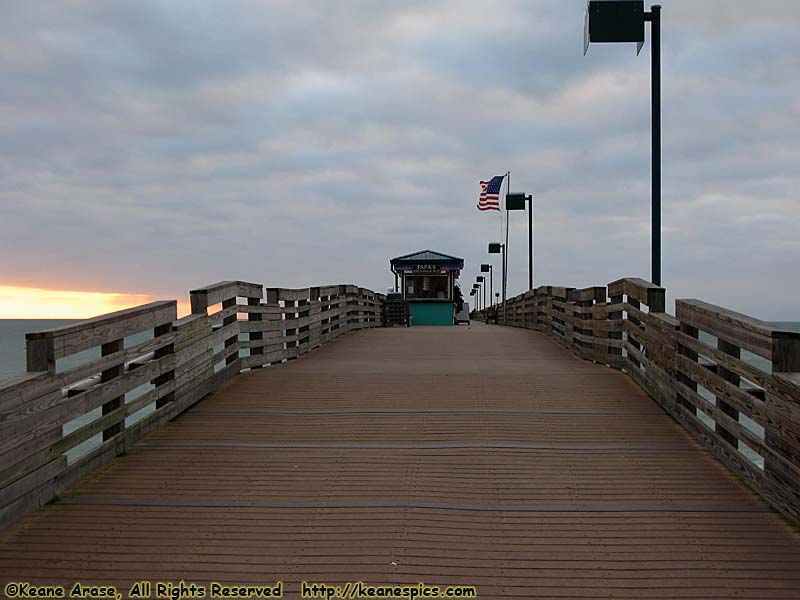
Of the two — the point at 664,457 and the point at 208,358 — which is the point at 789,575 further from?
the point at 208,358

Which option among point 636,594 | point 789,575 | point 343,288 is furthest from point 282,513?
→ point 343,288

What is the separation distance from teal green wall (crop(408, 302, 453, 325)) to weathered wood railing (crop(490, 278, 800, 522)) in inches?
934

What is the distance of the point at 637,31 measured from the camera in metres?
11.2

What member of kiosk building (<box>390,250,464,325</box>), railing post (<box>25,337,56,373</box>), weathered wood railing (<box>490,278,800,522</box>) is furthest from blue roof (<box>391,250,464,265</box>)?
railing post (<box>25,337,56,373</box>)

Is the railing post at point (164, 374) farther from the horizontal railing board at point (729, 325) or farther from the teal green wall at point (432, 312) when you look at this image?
the teal green wall at point (432, 312)

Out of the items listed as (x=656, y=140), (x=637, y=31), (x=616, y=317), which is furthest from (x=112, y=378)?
(x=637, y=31)

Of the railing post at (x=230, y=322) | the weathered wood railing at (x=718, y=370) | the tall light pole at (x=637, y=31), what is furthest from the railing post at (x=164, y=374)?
the tall light pole at (x=637, y=31)

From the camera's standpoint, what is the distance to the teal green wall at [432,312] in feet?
116

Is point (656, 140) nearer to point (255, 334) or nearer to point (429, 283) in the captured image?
point (255, 334)

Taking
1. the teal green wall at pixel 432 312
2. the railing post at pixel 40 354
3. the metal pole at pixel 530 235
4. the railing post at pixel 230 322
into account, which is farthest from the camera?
the metal pole at pixel 530 235

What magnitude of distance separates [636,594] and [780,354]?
217 centimetres

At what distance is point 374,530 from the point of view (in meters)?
4.87

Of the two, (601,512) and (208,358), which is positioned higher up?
(208,358)

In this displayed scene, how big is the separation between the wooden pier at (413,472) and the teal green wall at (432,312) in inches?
1023
